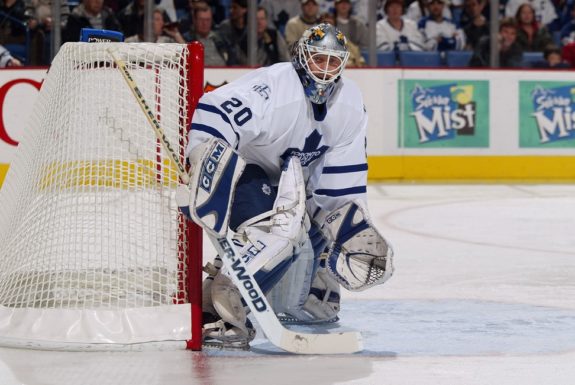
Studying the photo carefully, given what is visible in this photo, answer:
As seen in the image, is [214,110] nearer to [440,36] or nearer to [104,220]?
A: [104,220]

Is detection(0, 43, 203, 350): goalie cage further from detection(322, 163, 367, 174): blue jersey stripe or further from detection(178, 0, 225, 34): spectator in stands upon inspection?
detection(178, 0, 225, 34): spectator in stands

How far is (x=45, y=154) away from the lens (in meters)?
3.80

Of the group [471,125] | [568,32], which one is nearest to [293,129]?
[471,125]

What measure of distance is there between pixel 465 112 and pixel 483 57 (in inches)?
17.1

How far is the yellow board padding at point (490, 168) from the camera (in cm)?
942

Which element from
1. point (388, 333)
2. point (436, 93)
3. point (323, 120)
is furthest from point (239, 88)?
point (436, 93)

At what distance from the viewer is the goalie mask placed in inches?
143

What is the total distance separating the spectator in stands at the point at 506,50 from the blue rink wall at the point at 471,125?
0.13 m

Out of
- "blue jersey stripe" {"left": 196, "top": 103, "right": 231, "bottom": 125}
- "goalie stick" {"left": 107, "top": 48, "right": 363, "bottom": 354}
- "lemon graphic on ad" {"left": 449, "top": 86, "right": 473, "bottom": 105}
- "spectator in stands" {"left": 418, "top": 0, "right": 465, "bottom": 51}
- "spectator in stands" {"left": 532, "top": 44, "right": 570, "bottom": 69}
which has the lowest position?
"goalie stick" {"left": 107, "top": 48, "right": 363, "bottom": 354}

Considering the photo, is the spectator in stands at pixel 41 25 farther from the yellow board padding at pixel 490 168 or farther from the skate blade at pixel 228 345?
the skate blade at pixel 228 345

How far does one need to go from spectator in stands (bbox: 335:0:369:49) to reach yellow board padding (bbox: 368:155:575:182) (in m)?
0.91

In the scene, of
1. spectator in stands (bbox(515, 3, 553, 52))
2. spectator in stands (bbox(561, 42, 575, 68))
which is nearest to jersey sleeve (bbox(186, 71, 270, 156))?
spectator in stands (bbox(515, 3, 553, 52))

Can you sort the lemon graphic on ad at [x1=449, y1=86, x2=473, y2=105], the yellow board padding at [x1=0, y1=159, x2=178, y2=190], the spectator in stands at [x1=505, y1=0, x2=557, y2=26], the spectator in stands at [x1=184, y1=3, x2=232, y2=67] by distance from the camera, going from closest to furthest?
the yellow board padding at [x1=0, y1=159, x2=178, y2=190] < the spectator in stands at [x1=184, y1=3, x2=232, y2=67] < the lemon graphic on ad at [x1=449, y1=86, x2=473, y2=105] < the spectator in stands at [x1=505, y1=0, x2=557, y2=26]

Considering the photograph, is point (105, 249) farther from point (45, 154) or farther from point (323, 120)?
point (323, 120)
